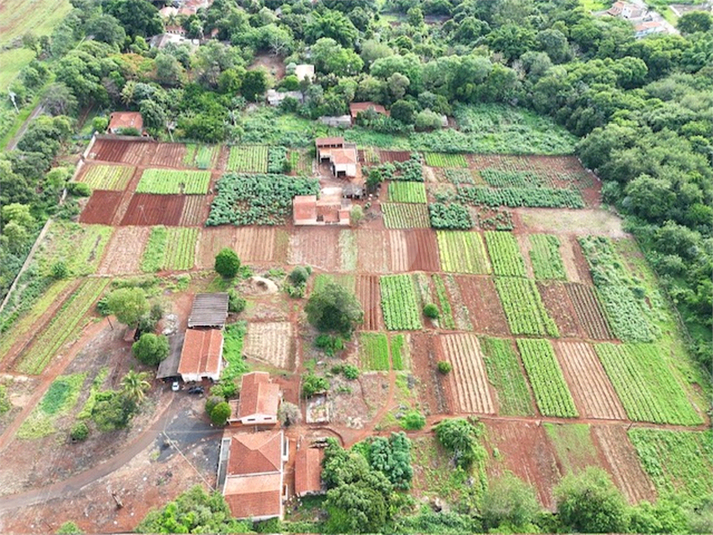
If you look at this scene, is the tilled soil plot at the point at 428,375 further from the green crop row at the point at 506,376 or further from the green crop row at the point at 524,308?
the green crop row at the point at 524,308

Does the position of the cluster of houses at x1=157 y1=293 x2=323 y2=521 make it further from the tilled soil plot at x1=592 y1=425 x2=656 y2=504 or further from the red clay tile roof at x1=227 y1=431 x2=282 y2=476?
the tilled soil plot at x1=592 y1=425 x2=656 y2=504

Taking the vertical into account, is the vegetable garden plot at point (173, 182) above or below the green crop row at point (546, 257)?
above

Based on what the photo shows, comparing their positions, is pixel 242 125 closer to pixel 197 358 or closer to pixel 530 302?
pixel 197 358

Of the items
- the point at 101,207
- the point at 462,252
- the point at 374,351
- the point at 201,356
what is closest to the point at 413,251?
the point at 462,252

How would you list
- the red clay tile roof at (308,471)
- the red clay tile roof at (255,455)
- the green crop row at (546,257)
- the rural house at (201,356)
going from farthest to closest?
the green crop row at (546,257) → the rural house at (201,356) → the red clay tile roof at (255,455) → the red clay tile roof at (308,471)

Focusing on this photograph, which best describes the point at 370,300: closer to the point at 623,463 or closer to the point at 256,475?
the point at 256,475

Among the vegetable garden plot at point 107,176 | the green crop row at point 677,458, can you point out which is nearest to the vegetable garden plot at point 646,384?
the green crop row at point 677,458

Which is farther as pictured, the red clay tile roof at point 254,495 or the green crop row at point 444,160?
the green crop row at point 444,160
